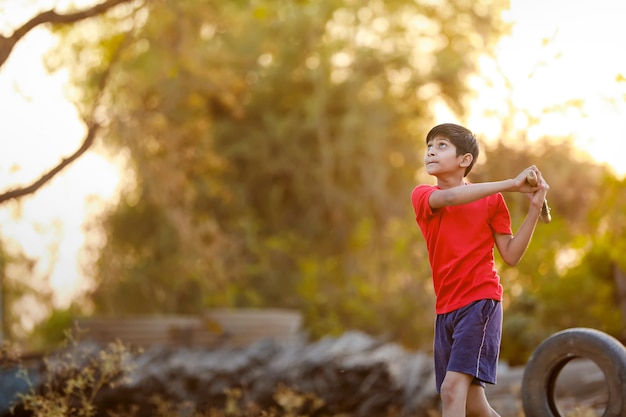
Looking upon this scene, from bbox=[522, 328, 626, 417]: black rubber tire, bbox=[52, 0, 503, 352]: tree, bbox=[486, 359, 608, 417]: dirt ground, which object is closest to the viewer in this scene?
bbox=[522, 328, 626, 417]: black rubber tire

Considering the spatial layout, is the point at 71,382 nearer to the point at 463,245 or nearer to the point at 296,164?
the point at 463,245

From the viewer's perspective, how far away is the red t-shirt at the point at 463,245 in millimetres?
3039

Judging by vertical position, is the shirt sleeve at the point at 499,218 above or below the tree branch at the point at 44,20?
below

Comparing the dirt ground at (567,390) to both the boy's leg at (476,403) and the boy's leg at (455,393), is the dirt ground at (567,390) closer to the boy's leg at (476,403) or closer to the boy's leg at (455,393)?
the boy's leg at (476,403)

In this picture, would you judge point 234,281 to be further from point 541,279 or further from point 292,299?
point 541,279

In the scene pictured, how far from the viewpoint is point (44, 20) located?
4895mm

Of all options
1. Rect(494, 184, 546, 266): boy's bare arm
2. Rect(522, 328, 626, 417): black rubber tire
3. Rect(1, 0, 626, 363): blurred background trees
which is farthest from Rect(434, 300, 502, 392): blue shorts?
Rect(1, 0, 626, 363): blurred background trees

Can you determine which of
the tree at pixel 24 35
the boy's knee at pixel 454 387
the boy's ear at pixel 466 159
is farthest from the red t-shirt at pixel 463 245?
the tree at pixel 24 35

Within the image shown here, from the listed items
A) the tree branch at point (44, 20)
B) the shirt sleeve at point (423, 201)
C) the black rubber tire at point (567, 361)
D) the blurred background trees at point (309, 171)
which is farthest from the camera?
the blurred background trees at point (309, 171)

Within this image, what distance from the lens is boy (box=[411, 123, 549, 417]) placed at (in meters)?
2.97

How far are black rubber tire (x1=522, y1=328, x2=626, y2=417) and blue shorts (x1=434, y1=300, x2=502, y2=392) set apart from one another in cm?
74

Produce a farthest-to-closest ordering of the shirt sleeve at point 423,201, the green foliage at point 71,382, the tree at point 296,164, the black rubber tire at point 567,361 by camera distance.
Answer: the tree at point 296,164
the green foliage at point 71,382
the black rubber tire at point 567,361
the shirt sleeve at point 423,201

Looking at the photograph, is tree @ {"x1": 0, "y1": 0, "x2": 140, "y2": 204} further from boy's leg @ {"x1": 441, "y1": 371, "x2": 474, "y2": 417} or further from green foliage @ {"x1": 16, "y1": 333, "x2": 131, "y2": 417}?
boy's leg @ {"x1": 441, "y1": 371, "x2": 474, "y2": 417}

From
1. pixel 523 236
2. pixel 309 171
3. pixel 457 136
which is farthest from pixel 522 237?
pixel 309 171
